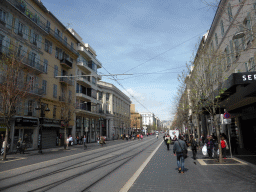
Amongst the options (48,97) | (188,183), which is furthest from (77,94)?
(188,183)

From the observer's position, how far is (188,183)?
6703mm

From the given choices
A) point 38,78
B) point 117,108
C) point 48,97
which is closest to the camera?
point 38,78

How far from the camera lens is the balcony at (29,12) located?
21981 mm

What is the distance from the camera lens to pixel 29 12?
24.4m

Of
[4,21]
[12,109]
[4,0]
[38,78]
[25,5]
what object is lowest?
[12,109]

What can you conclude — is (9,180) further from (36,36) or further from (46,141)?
(36,36)

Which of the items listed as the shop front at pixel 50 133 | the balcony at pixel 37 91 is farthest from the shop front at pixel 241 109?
the shop front at pixel 50 133

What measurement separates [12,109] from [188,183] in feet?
49.8

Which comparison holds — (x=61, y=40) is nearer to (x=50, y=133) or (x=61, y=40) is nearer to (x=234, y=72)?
(x=50, y=133)

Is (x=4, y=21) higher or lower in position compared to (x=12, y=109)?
higher

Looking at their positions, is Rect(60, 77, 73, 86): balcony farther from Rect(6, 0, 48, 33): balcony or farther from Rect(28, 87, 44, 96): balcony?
Rect(6, 0, 48, 33): balcony

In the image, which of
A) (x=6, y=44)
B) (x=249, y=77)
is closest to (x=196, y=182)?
(x=249, y=77)

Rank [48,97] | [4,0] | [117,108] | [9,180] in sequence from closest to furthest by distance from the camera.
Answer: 1. [9,180]
2. [4,0]
3. [48,97]
4. [117,108]

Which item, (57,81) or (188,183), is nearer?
(188,183)
